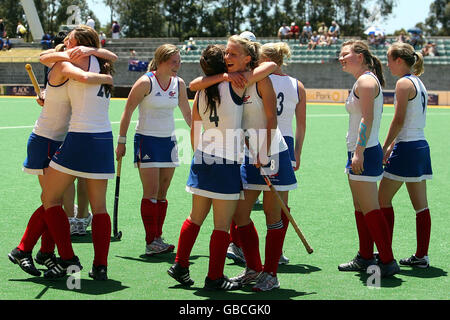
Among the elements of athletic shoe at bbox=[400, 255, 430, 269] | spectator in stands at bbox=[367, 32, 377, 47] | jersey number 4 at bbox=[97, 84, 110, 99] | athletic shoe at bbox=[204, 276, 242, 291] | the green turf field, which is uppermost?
spectator in stands at bbox=[367, 32, 377, 47]

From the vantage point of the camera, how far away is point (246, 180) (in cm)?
558

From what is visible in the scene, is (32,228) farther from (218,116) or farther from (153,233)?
(218,116)

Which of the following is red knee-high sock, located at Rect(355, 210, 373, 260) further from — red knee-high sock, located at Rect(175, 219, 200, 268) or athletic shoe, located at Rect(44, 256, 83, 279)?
athletic shoe, located at Rect(44, 256, 83, 279)

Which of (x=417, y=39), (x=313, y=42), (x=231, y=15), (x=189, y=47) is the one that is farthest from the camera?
(x=231, y=15)

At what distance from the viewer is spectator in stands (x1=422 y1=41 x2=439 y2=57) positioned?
3928cm

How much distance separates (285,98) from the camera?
6.55 m

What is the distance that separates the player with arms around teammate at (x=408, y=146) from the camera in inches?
243

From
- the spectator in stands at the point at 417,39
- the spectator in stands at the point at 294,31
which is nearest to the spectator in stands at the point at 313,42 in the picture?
the spectator in stands at the point at 294,31

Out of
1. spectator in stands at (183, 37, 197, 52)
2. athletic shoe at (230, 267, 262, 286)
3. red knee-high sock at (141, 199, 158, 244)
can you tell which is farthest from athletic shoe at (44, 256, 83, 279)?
spectator in stands at (183, 37, 197, 52)

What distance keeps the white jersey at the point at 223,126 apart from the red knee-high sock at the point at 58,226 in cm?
126

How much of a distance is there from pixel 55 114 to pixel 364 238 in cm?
273

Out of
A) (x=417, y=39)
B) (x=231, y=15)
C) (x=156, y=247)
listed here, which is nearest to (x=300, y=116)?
(x=156, y=247)

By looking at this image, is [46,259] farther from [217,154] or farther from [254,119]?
[254,119]
